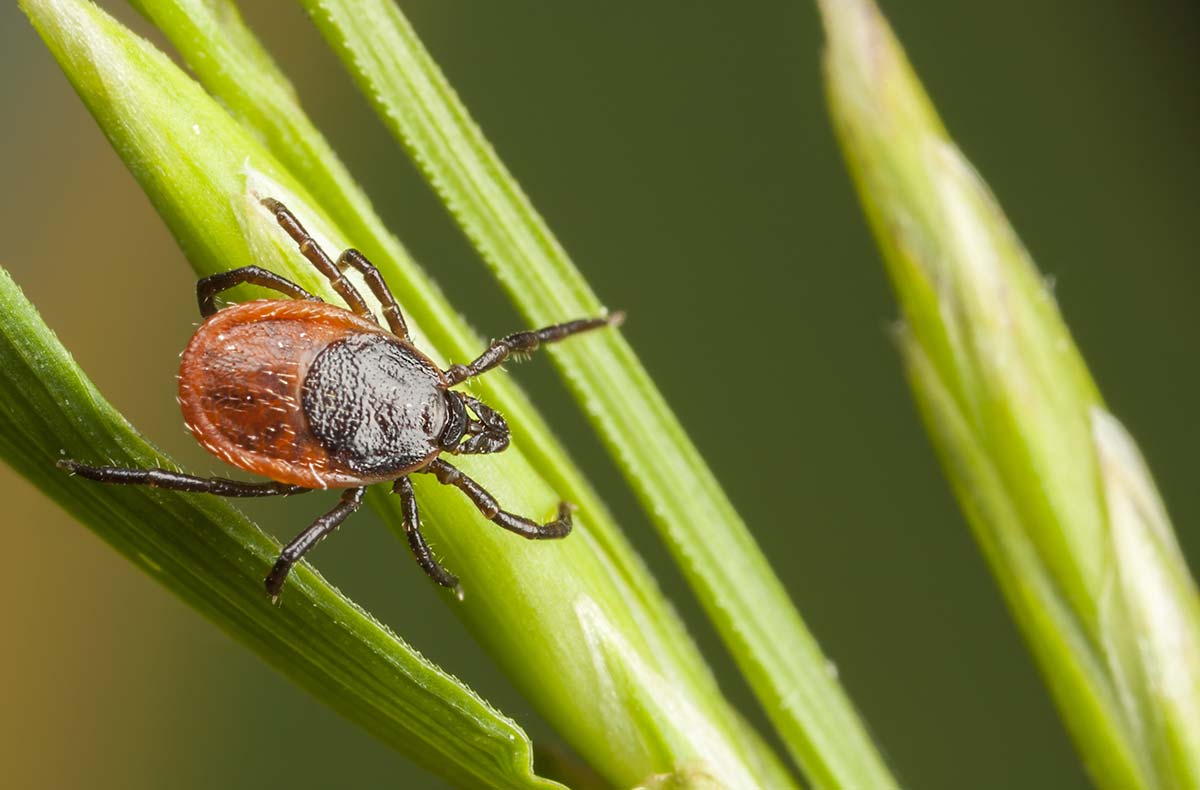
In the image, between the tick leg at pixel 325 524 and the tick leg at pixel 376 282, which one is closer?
the tick leg at pixel 376 282

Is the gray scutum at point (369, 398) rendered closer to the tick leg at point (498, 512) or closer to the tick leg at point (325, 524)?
the tick leg at point (325, 524)

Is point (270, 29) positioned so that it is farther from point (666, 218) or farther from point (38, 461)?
point (38, 461)

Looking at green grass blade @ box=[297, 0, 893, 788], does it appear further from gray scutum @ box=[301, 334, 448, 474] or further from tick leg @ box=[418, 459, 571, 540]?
gray scutum @ box=[301, 334, 448, 474]

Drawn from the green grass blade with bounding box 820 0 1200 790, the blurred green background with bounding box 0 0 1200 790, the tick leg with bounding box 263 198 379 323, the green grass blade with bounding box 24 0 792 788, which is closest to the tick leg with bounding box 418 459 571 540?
the green grass blade with bounding box 24 0 792 788

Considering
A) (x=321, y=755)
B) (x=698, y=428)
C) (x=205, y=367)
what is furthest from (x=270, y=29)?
(x=205, y=367)

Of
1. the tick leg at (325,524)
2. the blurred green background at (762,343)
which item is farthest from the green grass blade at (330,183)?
the blurred green background at (762,343)

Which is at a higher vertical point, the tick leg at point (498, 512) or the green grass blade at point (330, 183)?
the green grass blade at point (330, 183)
